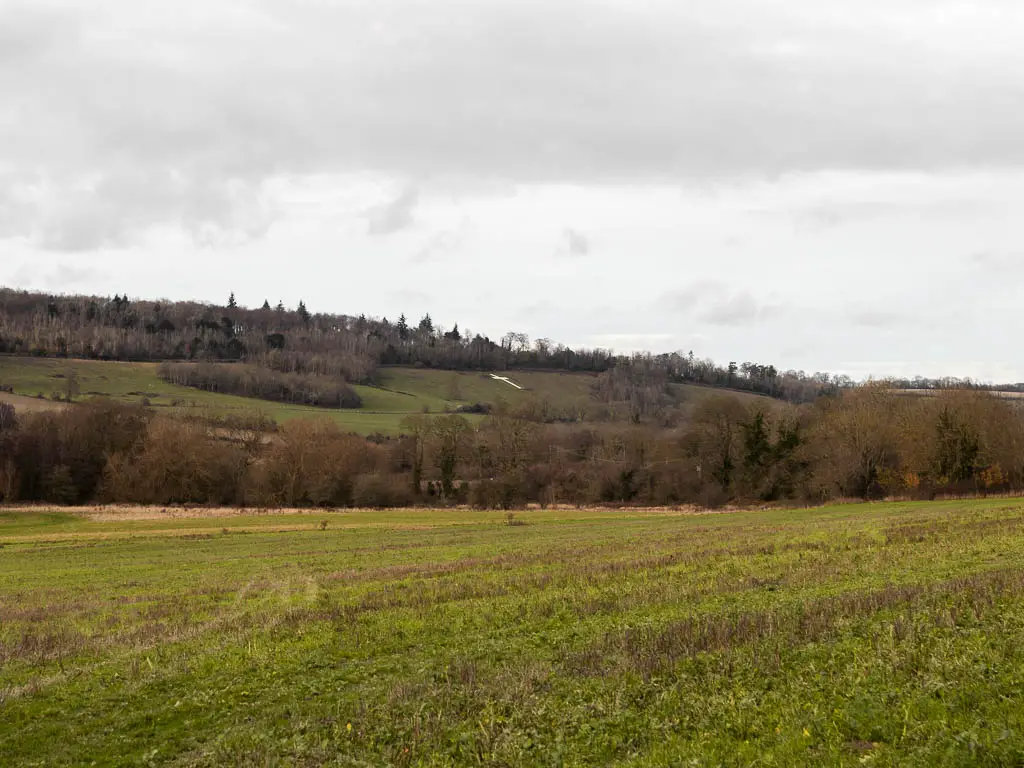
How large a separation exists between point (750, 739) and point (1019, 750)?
10.1 feet

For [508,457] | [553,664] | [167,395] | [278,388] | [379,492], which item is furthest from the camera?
[278,388]

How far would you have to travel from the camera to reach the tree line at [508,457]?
274 feet

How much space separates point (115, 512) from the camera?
8912cm

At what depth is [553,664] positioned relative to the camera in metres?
15.0

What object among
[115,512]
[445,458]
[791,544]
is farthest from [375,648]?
[445,458]

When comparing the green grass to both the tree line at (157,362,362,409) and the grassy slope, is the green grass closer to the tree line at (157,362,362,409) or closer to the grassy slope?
the grassy slope

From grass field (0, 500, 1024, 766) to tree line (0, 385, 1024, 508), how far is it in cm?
5710

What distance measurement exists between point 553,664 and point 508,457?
99.0 meters

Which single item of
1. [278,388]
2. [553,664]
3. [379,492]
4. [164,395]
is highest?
[278,388]

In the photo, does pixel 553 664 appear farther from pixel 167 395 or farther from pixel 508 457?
pixel 167 395

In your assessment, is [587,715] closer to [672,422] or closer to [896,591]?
[896,591]

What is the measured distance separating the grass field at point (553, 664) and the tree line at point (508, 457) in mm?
57097

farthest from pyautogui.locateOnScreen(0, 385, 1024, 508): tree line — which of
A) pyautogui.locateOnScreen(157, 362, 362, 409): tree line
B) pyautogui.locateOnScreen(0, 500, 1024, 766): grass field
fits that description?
pyautogui.locateOnScreen(157, 362, 362, 409): tree line

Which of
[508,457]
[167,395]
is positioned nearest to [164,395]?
[167,395]
